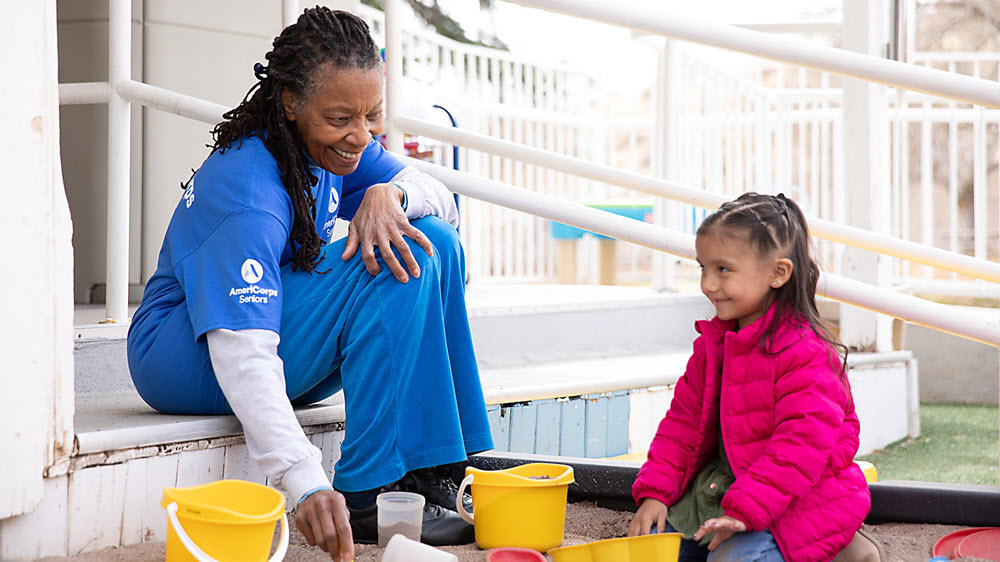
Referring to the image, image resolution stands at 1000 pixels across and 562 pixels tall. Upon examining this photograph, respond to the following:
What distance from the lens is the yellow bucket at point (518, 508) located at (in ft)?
4.95

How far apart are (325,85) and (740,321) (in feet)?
2.58

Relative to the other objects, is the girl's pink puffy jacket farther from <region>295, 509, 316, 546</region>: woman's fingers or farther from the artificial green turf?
the artificial green turf

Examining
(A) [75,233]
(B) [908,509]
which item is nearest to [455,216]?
(B) [908,509]

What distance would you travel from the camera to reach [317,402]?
6.08 ft

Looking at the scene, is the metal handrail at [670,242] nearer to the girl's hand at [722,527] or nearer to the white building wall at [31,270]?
the girl's hand at [722,527]

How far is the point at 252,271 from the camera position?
145 centimetres

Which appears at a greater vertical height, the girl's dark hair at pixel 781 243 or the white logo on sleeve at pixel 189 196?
the white logo on sleeve at pixel 189 196

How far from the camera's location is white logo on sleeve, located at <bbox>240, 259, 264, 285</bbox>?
4.75 ft

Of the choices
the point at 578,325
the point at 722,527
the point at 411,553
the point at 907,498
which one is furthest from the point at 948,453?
the point at 411,553

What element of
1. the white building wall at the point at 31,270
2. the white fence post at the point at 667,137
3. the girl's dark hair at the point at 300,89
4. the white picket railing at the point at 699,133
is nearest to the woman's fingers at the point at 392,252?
the girl's dark hair at the point at 300,89

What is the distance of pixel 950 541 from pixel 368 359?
99cm

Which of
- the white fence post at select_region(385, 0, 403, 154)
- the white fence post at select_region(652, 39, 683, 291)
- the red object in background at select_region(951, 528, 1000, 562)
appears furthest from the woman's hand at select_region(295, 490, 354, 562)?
the white fence post at select_region(652, 39, 683, 291)

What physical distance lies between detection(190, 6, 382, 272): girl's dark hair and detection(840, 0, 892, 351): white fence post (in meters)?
2.02

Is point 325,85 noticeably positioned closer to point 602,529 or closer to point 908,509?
point 602,529
